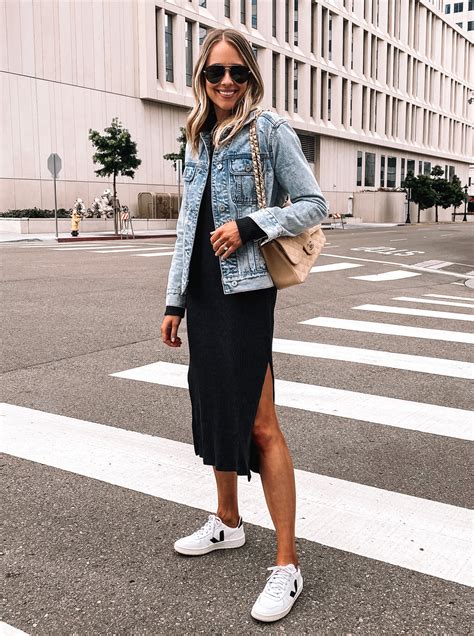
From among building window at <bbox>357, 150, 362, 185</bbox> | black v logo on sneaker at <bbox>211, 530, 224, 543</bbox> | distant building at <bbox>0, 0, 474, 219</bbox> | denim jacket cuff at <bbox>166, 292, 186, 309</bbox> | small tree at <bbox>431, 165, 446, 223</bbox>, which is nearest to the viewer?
denim jacket cuff at <bbox>166, 292, 186, 309</bbox>

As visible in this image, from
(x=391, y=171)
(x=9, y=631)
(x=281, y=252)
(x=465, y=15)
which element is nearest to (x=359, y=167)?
(x=391, y=171)

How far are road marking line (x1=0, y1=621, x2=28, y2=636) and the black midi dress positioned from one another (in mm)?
905

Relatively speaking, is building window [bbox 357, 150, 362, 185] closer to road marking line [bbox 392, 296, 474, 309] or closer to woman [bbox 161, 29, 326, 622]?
road marking line [bbox 392, 296, 474, 309]

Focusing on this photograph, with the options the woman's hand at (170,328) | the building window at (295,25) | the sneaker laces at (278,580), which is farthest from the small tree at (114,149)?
the sneaker laces at (278,580)

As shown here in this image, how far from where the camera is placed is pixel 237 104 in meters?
2.65

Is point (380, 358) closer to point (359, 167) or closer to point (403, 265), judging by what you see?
point (403, 265)

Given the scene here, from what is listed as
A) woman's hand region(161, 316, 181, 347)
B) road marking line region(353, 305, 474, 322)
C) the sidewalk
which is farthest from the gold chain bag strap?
Result: the sidewalk

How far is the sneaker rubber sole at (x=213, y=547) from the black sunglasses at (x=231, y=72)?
6.20ft

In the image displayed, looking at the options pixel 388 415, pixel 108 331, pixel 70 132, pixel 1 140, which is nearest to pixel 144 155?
pixel 70 132

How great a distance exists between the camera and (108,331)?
795 cm

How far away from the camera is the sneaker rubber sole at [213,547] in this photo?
293 centimetres

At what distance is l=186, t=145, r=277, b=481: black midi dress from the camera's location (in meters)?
2.61

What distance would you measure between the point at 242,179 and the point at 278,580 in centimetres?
149

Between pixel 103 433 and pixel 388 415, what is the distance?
2007 millimetres
